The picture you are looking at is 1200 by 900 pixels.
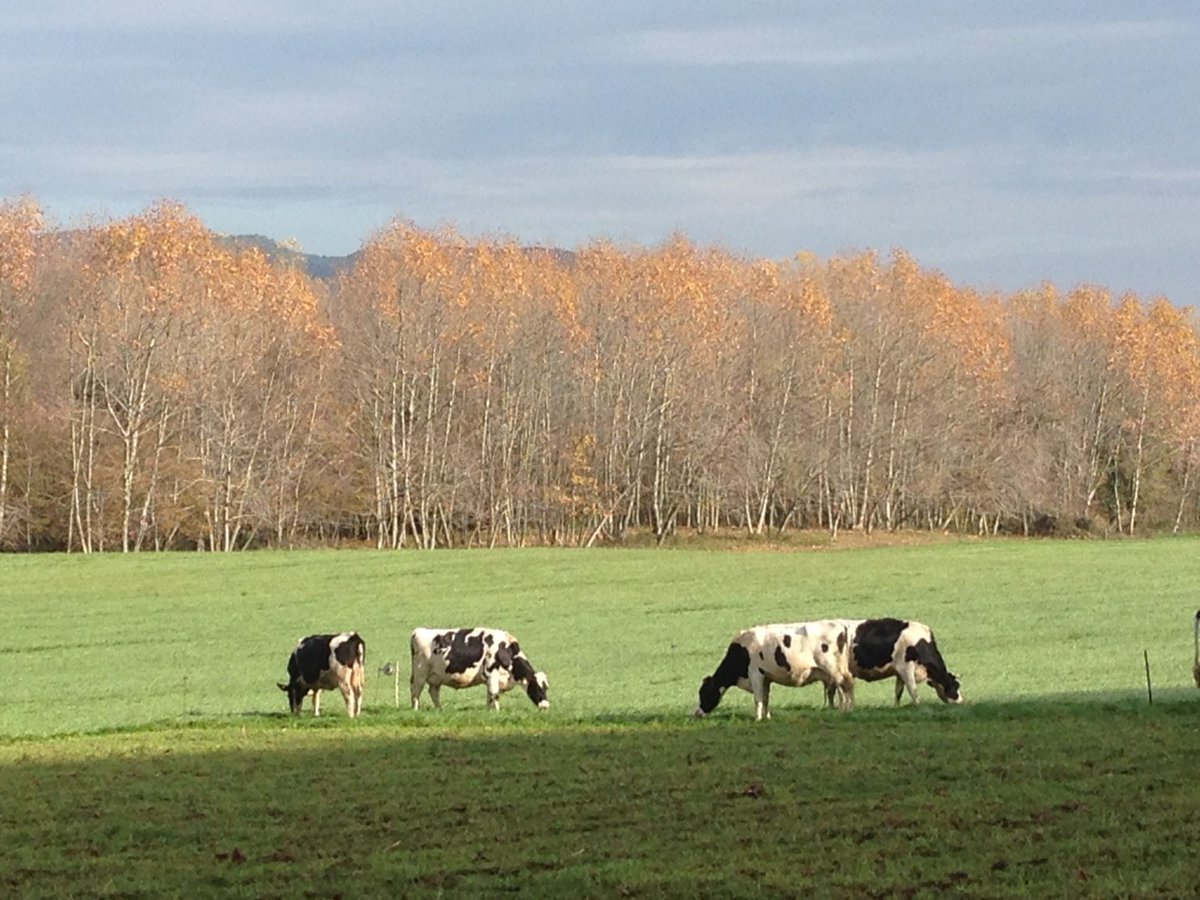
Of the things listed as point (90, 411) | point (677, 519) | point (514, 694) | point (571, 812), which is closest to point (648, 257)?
point (677, 519)

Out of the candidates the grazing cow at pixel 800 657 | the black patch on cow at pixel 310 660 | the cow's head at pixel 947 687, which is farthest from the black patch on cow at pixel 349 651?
the cow's head at pixel 947 687

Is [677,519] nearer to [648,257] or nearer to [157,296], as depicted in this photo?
[648,257]

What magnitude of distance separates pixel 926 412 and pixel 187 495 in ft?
163

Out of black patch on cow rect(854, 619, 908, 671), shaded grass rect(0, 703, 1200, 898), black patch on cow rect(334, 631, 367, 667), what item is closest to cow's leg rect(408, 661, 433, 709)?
black patch on cow rect(334, 631, 367, 667)

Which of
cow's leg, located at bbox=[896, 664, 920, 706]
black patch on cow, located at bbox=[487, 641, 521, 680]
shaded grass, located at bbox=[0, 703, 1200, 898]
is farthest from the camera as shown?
black patch on cow, located at bbox=[487, 641, 521, 680]

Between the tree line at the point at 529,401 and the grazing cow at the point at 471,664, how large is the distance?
5036cm

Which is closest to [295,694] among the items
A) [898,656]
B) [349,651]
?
[349,651]

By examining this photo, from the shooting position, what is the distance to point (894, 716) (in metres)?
22.4

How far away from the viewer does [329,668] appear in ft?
88.6

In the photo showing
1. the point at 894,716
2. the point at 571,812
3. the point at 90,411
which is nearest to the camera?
the point at 571,812

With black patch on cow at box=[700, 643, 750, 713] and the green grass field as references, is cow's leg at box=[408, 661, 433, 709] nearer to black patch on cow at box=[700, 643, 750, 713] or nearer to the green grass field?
the green grass field

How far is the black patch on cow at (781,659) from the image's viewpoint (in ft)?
78.1

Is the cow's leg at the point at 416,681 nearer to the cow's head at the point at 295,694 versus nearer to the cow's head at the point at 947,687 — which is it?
the cow's head at the point at 295,694

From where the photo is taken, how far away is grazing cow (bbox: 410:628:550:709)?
27922 mm
